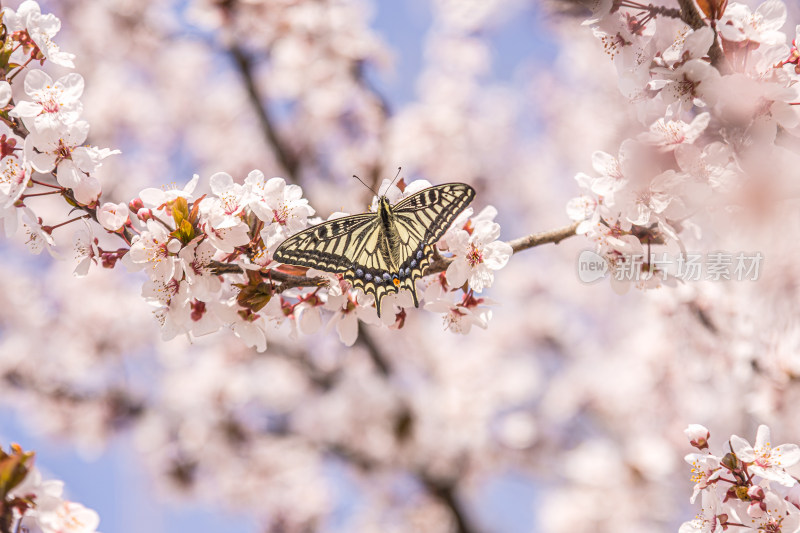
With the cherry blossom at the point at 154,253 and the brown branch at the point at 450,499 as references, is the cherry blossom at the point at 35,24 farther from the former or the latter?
the brown branch at the point at 450,499

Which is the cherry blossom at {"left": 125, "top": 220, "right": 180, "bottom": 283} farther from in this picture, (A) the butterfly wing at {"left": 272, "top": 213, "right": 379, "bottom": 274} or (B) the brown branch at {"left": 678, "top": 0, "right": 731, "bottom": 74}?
(B) the brown branch at {"left": 678, "top": 0, "right": 731, "bottom": 74}

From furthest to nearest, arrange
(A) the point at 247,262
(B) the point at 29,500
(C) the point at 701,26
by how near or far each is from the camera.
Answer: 1. (A) the point at 247,262
2. (C) the point at 701,26
3. (B) the point at 29,500

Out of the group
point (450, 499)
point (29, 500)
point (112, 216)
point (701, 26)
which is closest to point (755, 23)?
point (701, 26)

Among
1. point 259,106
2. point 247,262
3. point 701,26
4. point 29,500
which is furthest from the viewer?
point 259,106

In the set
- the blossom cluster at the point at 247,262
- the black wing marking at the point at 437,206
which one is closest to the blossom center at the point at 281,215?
the blossom cluster at the point at 247,262

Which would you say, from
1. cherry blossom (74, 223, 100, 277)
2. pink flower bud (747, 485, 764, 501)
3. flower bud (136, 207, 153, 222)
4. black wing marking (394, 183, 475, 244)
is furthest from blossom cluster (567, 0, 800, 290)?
cherry blossom (74, 223, 100, 277)

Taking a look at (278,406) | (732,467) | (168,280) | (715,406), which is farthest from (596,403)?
(168,280)

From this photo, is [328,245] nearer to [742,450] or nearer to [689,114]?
[689,114]
